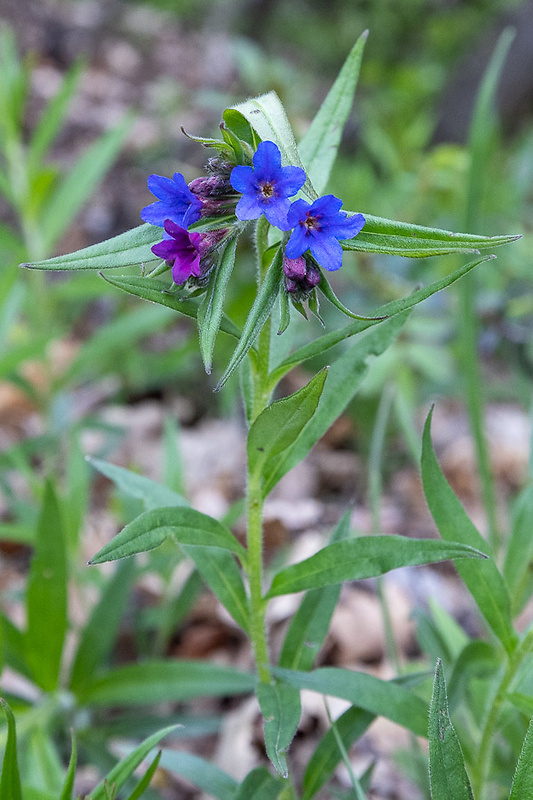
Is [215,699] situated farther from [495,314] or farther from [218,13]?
[218,13]

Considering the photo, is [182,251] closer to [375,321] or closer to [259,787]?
[375,321]

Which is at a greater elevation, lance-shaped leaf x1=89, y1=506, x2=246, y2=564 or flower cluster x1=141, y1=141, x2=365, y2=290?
flower cluster x1=141, y1=141, x2=365, y2=290

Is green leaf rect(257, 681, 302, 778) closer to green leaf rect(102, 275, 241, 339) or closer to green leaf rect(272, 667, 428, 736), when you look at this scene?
green leaf rect(272, 667, 428, 736)

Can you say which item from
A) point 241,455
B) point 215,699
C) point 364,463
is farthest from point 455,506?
point 241,455

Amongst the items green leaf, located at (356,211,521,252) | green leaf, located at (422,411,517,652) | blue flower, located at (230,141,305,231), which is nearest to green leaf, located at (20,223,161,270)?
blue flower, located at (230,141,305,231)

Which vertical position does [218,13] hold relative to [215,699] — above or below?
above

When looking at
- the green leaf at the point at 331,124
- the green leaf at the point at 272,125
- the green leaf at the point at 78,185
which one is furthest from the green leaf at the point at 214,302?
the green leaf at the point at 78,185
